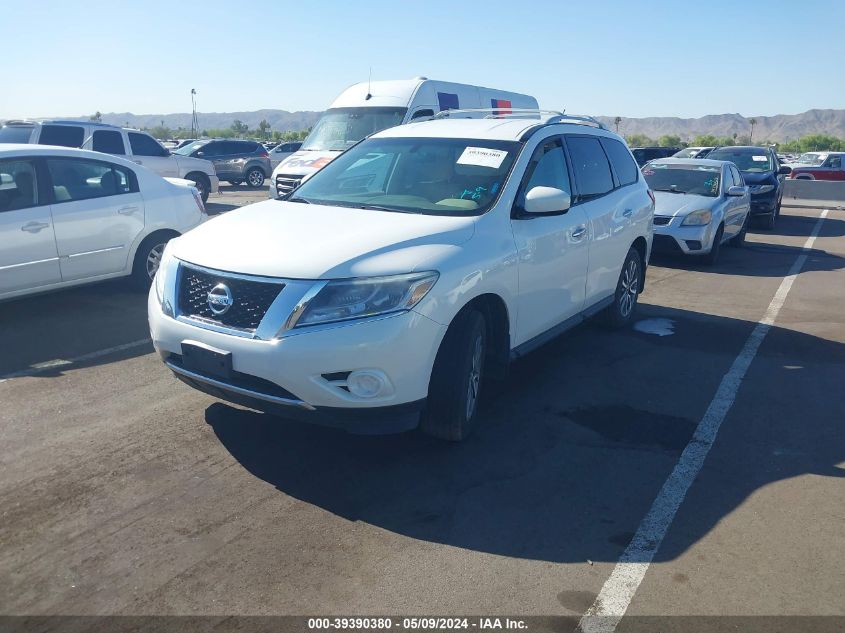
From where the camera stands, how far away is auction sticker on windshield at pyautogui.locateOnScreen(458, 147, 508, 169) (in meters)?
5.18

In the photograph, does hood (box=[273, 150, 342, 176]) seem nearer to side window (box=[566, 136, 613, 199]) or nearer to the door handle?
the door handle

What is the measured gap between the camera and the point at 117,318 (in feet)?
24.0

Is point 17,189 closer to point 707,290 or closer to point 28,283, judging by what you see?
point 28,283

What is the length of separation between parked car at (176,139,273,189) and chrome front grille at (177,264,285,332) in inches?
876

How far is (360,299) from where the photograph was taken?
12.8ft

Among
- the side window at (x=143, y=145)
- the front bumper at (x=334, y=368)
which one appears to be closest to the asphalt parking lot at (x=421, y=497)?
the front bumper at (x=334, y=368)

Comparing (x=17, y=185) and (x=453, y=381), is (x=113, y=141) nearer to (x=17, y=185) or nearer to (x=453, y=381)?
(x=17, y=185)

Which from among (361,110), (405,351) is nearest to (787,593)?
(405,351)

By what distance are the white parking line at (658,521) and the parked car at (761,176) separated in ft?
35.4

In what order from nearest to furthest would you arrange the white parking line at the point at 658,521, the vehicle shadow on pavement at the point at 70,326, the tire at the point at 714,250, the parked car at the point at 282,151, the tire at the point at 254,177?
the white parking line at the point at 658,521, the vehicle shadow on pavement at the point at 70,326, the tire at the point at 714,250, the tire at the point at 254,177, the parked car at the point at 282,151

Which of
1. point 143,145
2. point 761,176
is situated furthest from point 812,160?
point 143,145

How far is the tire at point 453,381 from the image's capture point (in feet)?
13.9

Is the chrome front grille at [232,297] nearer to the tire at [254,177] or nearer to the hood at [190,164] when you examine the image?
the hood at [190,164]

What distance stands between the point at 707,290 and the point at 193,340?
293 inches
